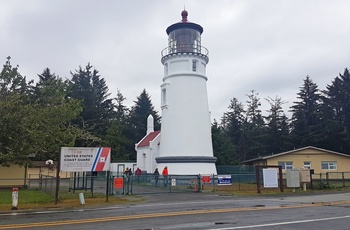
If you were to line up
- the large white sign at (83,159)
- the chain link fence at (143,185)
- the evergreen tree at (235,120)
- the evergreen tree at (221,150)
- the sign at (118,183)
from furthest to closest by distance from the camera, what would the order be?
the evergreen tree at (235,120), the evergreen tree at (221,150), the chain link fence at (143,185), the sign at (118,183), the large white sign at (83,159)

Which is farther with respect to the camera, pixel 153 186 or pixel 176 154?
pixel 176 154

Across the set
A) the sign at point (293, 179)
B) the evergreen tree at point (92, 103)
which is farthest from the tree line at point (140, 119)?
the sign at point (293, 179)

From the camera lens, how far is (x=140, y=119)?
7169cm

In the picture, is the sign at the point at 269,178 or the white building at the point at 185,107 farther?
the white building at the point at 185,107

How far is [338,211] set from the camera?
13.4 metres

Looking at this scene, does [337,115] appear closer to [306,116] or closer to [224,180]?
[306,116]

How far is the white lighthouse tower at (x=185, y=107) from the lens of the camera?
108ft

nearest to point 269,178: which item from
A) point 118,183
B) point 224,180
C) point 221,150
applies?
point 224,180

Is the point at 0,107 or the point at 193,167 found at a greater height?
the point at 0,107

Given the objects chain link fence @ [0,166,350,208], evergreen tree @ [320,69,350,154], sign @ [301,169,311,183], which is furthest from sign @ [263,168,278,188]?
evergreen tree @ [320,69,350,154]

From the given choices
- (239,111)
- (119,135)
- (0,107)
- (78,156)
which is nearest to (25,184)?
(0,107)

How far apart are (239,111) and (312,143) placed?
82.5 ft

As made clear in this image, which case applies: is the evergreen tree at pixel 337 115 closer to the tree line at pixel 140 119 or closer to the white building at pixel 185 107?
the tree line at pixel 140 119

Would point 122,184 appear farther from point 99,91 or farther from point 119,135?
point 99,91
